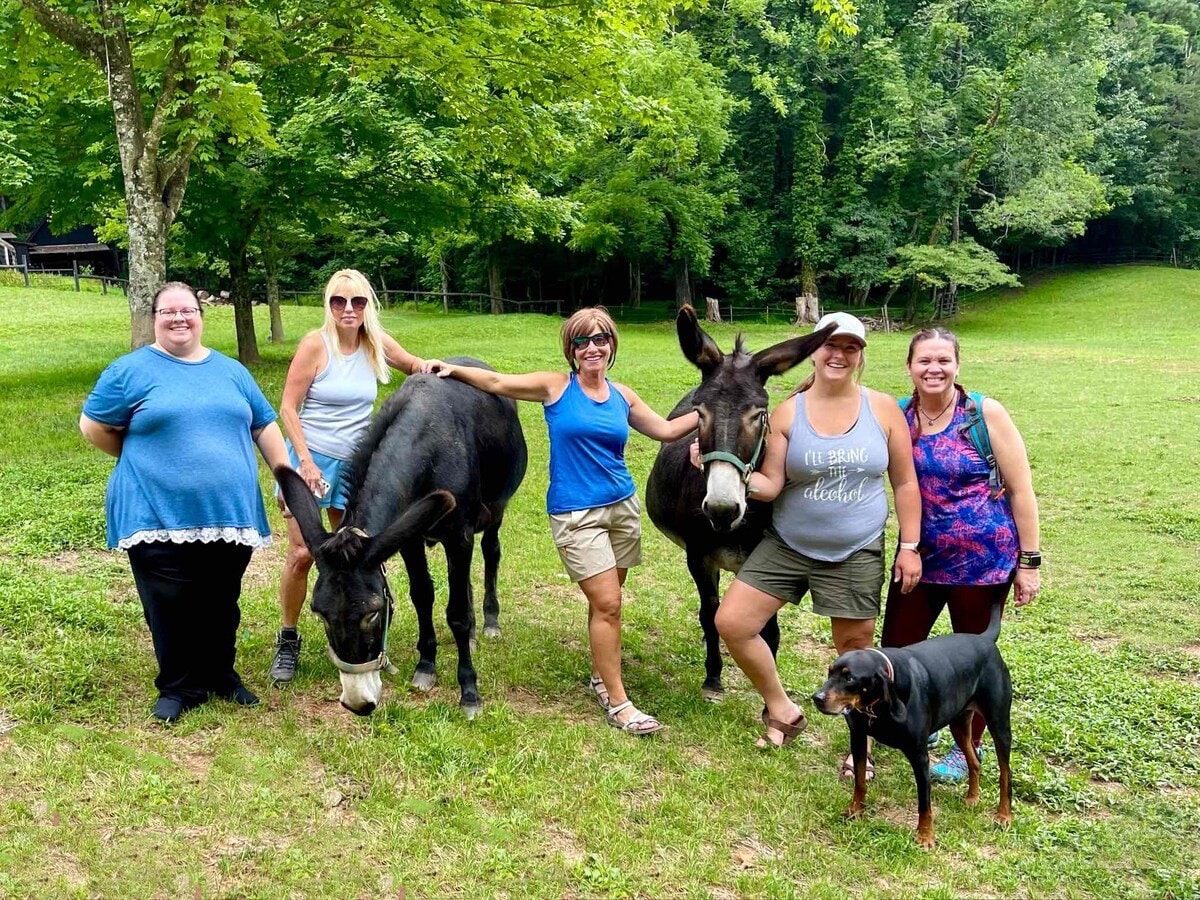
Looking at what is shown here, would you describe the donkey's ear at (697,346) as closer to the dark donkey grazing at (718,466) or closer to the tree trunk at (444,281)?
the dark donkey grazing at (718,466)

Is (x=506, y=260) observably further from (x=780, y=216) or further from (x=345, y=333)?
(x=345, y=333)

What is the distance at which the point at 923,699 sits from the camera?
353cm

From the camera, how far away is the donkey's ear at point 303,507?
3.82 meters

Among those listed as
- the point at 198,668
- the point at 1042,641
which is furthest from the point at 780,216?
the point at 198,668

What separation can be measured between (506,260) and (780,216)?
47.5 ft

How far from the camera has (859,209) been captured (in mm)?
39938

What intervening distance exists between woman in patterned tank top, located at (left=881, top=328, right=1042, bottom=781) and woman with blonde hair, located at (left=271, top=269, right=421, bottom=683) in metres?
2.89

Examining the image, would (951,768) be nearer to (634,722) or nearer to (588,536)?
(634,722)

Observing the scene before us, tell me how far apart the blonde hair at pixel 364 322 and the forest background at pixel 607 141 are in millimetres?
5078

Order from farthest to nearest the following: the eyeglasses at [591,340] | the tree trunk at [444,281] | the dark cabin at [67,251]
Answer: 1. the dark cabin at [67,251]
2. the tree trunk at [444,281]
3. the eyeglasses at [591,340]

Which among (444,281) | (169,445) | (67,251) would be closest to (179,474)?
(169,445)

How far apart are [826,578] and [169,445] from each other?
333 centimetres

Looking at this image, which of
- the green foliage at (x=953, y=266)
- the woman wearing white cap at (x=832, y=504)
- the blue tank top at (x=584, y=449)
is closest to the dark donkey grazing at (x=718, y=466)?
the woman wearing white cap at (x=832, y=504)

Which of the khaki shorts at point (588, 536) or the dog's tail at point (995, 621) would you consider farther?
the khaki shorts at point (588, 536)
